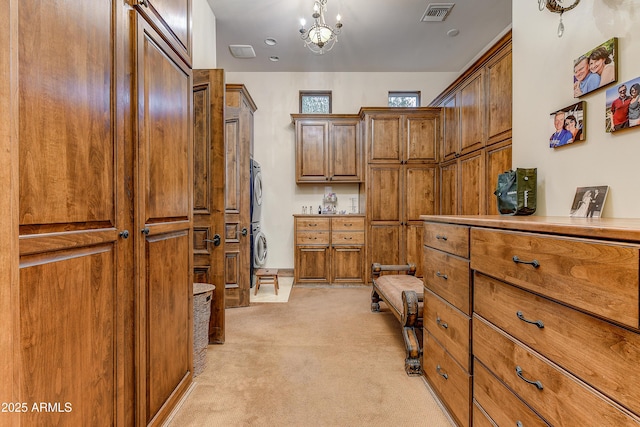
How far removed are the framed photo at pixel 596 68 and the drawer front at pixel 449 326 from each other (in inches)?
49.3

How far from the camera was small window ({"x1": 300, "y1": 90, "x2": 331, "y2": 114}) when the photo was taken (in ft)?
16.3

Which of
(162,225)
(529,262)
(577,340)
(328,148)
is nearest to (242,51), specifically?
(328,148)

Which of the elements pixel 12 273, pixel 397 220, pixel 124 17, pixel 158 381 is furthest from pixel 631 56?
pixel 397 220

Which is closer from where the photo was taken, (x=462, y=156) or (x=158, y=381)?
(x=158, y=381)

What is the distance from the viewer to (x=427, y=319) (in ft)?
6.13

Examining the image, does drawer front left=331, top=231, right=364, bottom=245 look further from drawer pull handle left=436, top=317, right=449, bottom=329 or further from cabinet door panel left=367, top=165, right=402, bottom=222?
drawer pull handle left=436, top=317, right=449, bottom=329

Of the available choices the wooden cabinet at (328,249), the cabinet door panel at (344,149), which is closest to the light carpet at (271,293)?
the wooden cabinet at (328,249)

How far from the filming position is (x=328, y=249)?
14.1 feet

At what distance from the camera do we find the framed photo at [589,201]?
4.30 ft

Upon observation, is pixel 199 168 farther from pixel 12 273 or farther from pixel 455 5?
pixel 455 5

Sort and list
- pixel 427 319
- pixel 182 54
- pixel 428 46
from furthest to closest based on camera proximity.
Result: pixel 428 46
pixel 427 319
pixel 182 54

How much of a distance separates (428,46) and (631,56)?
3386 millimetres

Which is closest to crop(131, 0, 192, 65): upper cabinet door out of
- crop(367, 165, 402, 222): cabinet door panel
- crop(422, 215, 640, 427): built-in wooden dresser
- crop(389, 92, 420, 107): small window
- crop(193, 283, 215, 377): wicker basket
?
crop(193, 283, 215, 377): wicker basket

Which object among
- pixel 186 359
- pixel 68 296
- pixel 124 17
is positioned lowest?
pixel 186 359
